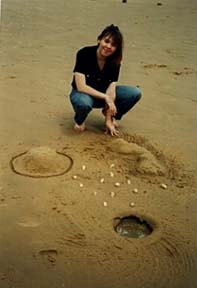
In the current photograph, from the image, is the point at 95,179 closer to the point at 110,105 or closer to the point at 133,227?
the point at 133,227

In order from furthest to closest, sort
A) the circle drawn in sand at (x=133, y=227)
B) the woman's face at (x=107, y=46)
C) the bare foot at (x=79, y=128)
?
1. the bare foot at (x=79, y=128)
2. the woman's face at (x=107, y=46)
3. the circle drawn in sand at (x=133, y=227)

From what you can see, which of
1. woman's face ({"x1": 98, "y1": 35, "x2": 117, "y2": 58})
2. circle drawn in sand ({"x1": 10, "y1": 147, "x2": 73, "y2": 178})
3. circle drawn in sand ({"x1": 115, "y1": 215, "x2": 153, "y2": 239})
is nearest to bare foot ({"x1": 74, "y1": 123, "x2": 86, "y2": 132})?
circle drawn in sand ({"x1": 10, "y1": 147, "x2": 73, "y2": 178})

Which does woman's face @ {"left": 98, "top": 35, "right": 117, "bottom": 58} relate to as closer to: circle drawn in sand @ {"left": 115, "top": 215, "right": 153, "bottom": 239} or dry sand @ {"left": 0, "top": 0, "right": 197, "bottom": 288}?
dry sand @ {"left": 0, "top": 0, "right": 197, "bottom": 288}

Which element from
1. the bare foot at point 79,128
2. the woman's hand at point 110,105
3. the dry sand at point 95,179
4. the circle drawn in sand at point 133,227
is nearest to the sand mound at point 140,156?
the dry sand at point 95,179

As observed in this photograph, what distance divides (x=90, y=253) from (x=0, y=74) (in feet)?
9.99

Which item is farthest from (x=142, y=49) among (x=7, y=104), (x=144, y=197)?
(x=144, y=197)

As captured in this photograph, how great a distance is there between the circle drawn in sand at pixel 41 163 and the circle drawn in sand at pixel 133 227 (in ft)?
2.04

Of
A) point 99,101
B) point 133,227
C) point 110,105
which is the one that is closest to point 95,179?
point 133,227

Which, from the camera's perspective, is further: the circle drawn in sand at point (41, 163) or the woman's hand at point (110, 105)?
the woman's hand at point (110, 105)

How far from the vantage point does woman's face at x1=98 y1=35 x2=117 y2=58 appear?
12.2 ft

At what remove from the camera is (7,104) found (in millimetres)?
4477

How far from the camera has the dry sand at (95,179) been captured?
251 cm

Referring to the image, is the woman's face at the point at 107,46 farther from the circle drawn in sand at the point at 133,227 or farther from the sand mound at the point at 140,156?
the circle drawn in sand at the point at 133,227

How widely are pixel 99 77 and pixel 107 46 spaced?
0.28m
